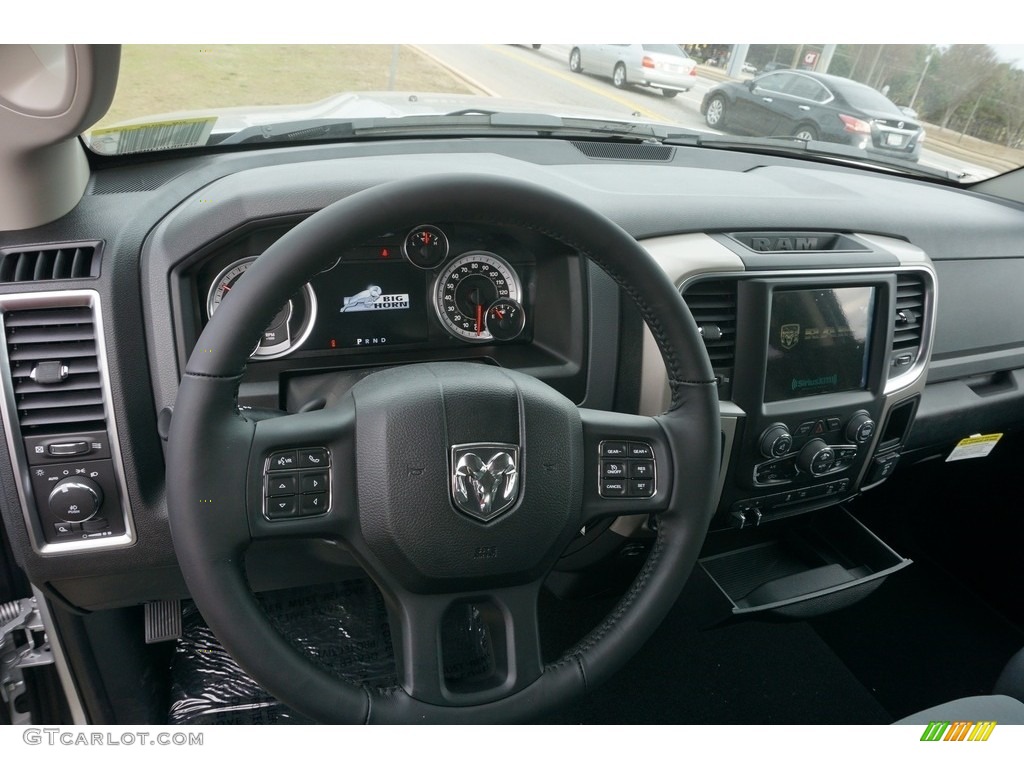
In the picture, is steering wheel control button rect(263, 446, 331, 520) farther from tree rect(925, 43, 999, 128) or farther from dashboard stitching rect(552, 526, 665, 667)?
tree rect(925, 43, 999, 128)

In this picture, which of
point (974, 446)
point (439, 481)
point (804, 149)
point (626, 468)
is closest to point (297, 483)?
point (439, 481)

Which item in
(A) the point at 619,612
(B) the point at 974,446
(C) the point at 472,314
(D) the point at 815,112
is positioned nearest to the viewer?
(A) the point at 619,612

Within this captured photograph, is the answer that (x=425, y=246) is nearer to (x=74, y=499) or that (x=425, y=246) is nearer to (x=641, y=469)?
(x=641, y=469)

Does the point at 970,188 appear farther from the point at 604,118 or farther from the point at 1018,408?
the point at 604,118

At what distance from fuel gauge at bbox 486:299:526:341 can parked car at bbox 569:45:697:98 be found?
1.94 feet

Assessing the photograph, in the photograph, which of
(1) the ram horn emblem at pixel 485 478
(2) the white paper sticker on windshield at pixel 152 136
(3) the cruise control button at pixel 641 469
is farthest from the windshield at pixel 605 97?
(3) the cruise control button at pixel 641 469

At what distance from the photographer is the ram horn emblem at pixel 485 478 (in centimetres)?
108

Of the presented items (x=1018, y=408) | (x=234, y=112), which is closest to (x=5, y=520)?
(x=234, y=112)

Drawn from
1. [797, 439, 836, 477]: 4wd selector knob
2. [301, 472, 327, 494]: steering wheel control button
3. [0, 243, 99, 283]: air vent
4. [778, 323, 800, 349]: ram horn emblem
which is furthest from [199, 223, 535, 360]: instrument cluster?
[797, 439, 836, 477]: 4wd selector knob

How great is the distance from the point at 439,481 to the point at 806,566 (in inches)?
57.8

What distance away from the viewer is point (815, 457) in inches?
67.1

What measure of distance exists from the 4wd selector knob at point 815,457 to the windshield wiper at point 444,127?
88cm

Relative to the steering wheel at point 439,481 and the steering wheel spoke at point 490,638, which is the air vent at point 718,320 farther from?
the steering wheel spoke at point 490,638

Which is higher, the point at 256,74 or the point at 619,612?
the point at 256,74
